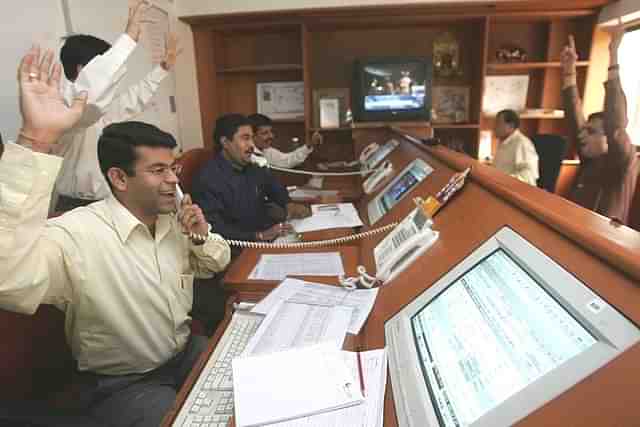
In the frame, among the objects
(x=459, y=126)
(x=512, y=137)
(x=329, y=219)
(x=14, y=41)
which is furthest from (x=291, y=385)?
(x=459, y=126)

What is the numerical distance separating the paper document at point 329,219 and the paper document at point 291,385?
0.98 meters

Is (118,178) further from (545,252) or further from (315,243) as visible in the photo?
(545,252)

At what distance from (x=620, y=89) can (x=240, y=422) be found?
1.91 metres

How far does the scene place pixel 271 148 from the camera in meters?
3.65

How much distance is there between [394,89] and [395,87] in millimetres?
20

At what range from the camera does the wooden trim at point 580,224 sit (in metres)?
0.53

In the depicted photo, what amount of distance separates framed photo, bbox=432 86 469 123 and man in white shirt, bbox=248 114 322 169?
1.27 meters

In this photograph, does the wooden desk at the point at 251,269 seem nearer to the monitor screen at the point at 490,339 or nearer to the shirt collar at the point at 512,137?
the monitor screen at the point at 490,339

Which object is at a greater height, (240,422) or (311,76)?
(311,76)

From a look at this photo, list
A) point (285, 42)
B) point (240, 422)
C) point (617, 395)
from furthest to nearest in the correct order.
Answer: point (285, 42) → point (240, 422) → point (617, 395)

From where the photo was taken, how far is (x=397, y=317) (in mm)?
906

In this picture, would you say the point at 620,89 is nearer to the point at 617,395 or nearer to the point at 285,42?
the point at 617,395

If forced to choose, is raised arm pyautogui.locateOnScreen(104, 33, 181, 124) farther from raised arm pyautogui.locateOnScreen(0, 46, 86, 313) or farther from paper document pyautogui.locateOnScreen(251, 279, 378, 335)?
paper document pyautogui.locateOnScreen(251, 279, 378, 335)

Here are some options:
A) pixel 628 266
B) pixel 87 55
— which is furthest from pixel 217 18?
pixel 628 266
